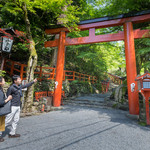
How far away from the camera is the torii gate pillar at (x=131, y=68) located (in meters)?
5.13

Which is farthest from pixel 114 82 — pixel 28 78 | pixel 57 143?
pixel 57 143

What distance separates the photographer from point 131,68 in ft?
17.9

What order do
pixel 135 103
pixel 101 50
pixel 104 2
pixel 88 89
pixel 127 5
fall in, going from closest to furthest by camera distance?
pixel 135 103, pixel 127 5, pixel 104 2, pixel 88 89, pixel 101 50

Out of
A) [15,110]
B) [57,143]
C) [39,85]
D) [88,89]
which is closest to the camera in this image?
[57,143]

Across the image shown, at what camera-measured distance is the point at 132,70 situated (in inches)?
213

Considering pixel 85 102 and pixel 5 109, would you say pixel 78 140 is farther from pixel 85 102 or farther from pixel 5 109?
pixel 85 102

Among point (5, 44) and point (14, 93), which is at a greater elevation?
point (5, 44)

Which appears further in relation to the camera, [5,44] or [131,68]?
[5,44]

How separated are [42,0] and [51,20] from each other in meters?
2.47

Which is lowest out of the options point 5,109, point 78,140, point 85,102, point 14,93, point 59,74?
point 78,140

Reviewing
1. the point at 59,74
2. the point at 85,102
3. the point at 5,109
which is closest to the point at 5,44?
the point at 59,74

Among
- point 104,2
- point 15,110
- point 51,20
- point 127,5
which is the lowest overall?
point 15,110

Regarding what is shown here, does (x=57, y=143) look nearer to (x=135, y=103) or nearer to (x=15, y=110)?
(x=15, y=110)

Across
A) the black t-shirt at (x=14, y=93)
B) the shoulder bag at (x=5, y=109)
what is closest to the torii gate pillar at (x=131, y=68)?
the black t-shirt at (x=14, y=93)
